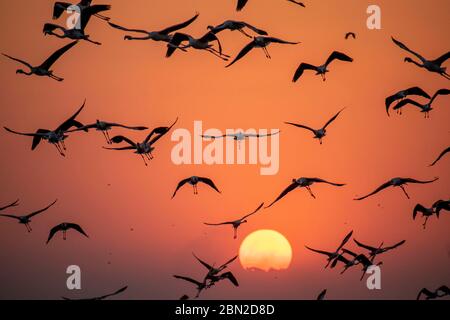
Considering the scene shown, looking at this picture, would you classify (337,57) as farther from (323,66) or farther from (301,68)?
(301,68)

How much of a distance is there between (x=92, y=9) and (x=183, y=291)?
81.8ft

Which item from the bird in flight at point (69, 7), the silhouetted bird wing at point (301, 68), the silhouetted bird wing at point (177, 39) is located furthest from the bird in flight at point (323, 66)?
the bird in flight at point (69, 7)

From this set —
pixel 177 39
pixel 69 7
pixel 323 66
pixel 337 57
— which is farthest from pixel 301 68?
pixel 69 7

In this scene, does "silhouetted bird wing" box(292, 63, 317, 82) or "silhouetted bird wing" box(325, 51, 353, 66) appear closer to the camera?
"silhouetted bird wing" box(325, 51, 353, 66)

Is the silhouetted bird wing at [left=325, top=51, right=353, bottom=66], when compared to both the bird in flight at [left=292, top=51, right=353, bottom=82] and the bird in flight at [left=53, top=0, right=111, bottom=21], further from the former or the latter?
the bird in flight at [left=53, top=0, right=111, bottom=21]

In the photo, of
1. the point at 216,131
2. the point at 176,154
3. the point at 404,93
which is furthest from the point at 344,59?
the point at 176,154

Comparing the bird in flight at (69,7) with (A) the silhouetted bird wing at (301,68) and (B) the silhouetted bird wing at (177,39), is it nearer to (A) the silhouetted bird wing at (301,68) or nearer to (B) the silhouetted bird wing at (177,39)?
(B) the silhouetted bird wing at (177,39)

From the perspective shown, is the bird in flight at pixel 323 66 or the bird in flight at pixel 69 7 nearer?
the bird in flight at pixel 69 7

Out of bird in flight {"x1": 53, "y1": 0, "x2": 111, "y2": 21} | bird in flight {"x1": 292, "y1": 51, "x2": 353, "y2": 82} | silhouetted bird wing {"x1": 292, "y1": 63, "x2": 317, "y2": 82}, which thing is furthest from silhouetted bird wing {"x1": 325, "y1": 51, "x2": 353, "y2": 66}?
bird in flight {"x1": 53, "y1": 0, "x2": 111, "y2": 21}

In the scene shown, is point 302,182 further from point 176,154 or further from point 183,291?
point 183,291

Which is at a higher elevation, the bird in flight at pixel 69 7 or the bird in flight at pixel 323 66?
the bird in flight at pixel 69 7

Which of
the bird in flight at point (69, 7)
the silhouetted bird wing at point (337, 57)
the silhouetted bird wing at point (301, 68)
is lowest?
the silhouetted bird wing at point (301, 68)
